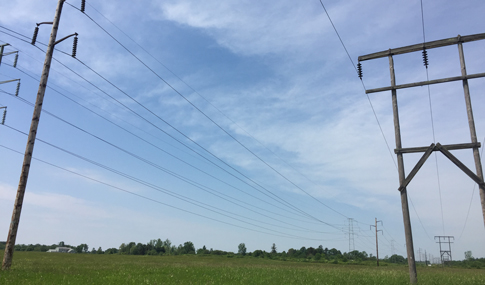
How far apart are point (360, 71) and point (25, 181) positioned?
22858 millimetres

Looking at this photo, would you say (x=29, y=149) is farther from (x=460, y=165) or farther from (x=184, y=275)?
(x=460, y=165)

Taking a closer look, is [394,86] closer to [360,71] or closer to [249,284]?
[360,71]

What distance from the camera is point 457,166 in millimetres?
20359

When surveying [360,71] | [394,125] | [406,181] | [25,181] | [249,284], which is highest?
[360,71]

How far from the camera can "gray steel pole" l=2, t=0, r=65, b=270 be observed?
17734 mm

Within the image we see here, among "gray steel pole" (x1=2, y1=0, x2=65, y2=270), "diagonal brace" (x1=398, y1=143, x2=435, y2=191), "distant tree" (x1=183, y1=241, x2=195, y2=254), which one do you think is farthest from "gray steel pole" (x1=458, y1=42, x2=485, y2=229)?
"distant tree" (x1=183, y1=241, x2=195, y2=254)

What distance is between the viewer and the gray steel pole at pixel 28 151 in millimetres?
17734

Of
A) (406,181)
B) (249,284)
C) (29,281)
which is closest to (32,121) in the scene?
(29,281)

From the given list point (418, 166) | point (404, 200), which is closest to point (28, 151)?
point (404, 200)

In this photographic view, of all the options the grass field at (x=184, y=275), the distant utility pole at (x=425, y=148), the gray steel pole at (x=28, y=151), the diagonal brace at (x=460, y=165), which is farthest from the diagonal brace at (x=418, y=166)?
the gray steel pole at (x=28, y=151)

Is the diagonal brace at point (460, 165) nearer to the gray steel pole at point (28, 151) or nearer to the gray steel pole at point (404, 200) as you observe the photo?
the gray steel pole at point (404, 200)

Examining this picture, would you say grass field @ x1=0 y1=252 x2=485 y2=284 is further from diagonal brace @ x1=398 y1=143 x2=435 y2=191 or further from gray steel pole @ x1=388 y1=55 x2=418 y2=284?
diagonal brace @ x1=398 y1=143 x2=435 y2=191

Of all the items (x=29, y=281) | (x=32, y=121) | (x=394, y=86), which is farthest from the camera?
(x=394, y=86)

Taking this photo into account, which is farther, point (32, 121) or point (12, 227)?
point (32, 121)
